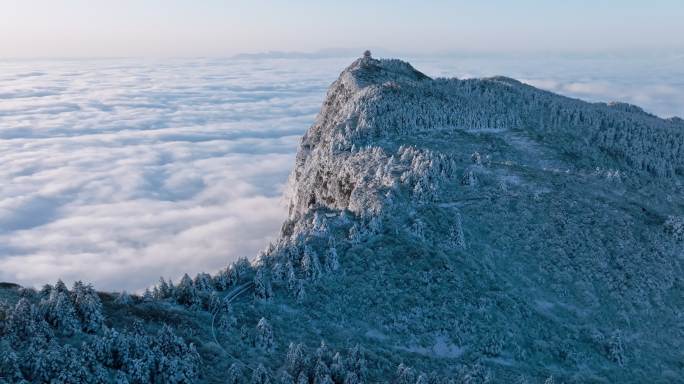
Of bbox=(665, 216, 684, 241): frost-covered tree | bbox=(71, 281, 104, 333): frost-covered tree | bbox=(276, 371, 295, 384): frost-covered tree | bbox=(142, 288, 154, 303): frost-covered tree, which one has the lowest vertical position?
bbox=(665, 216, 684, 241): frost-covered tree

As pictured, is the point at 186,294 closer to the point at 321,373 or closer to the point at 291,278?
the point at 291,278

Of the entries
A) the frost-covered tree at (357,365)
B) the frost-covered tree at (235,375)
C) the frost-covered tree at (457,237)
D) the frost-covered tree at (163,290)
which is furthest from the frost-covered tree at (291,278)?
the frost-covered tree at (457,237)

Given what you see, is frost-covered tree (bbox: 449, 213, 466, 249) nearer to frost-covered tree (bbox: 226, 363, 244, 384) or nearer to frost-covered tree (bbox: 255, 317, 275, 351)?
frost-covered tree (bbox: 255, 317, 275, 351)

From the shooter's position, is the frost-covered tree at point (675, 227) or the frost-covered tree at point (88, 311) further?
the frost-covered tree at point (675, 227)

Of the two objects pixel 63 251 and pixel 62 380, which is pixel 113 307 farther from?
pixel 63 251

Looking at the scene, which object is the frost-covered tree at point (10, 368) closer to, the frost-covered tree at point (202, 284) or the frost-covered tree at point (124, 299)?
the frost-covered tree at point (124, 299)

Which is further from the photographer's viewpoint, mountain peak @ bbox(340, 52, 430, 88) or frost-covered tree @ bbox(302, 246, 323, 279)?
mountain peak @ bbox(340, 52, 430, 88)

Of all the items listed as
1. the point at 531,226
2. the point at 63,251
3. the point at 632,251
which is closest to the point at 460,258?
the point at 531,226

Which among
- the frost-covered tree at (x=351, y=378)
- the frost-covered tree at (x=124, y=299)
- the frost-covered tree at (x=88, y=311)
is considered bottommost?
the frost-covered tree at (x=351, y=378)

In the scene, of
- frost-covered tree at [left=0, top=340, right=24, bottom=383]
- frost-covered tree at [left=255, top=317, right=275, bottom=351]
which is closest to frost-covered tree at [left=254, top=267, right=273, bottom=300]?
frost-covered tree at [left=255, top=317, right=275, bottom=351]

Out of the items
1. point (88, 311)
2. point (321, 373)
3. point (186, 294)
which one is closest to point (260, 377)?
point (321, 373)
